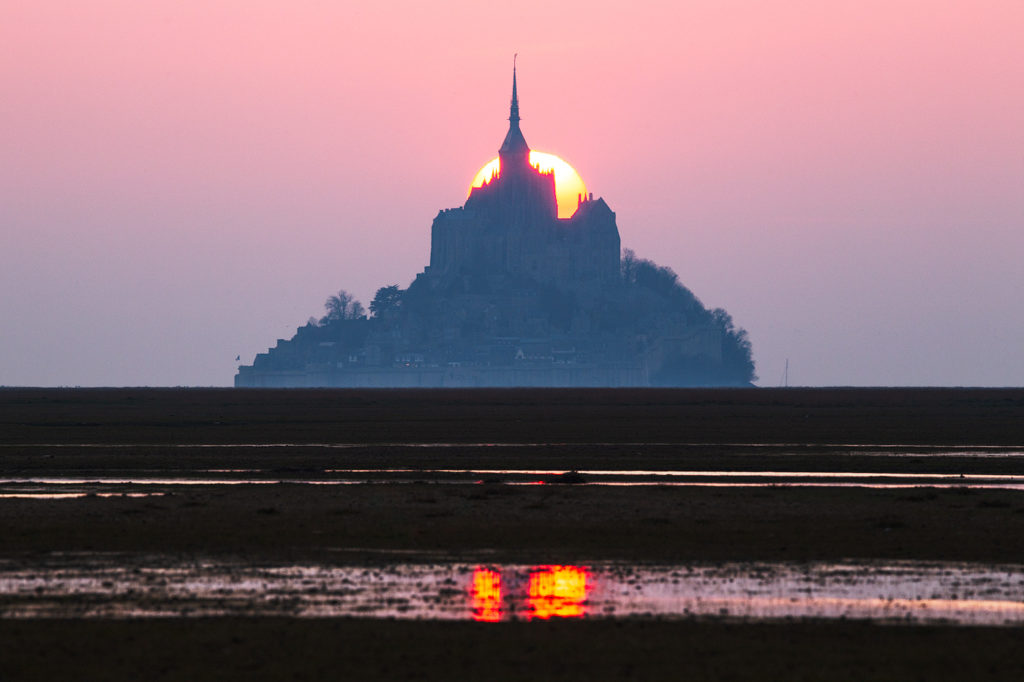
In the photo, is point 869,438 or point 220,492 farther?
point 869,438

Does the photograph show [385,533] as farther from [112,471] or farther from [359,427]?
[359,427]

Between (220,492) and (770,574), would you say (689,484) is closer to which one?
(220,492)

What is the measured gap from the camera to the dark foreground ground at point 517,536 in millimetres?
16609

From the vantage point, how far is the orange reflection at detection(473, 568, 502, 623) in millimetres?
19297

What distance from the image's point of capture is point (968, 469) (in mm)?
46312

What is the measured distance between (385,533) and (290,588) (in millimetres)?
6967

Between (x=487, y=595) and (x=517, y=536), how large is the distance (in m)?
7.08

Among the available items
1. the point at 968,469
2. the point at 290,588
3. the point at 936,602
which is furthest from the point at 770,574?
the point at 968,469

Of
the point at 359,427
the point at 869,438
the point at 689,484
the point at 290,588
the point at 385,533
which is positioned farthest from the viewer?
the point at 359,427

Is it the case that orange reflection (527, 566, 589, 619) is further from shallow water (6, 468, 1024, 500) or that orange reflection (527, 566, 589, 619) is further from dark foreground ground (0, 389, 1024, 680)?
shallow water (6, 468, 1024, 500)

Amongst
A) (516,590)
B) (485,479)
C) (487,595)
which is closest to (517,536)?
(516,590)

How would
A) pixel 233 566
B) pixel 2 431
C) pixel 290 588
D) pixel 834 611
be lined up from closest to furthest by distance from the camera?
1. pixel 834 611
2. pixel 290 588
3. pixel 233 566
4. pixel 2 431

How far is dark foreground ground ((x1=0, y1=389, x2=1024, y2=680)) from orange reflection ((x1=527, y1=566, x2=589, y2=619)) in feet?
2.58

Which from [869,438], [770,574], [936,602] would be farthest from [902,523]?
Result: [869,438]
